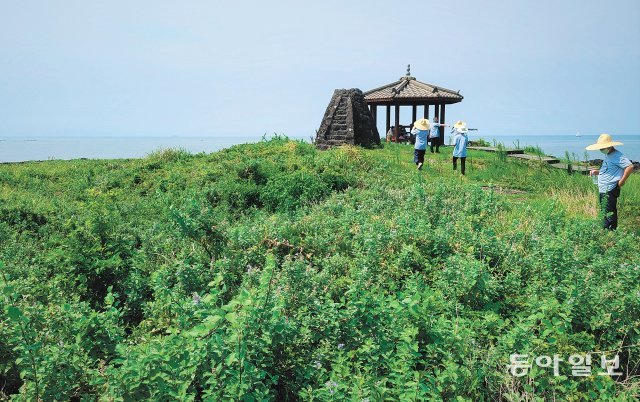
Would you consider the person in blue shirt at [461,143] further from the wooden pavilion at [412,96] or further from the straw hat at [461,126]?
the wooden pavilion at [412,96]

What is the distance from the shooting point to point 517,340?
3.28 meters

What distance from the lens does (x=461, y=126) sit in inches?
508

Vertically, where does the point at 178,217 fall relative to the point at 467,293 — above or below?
above

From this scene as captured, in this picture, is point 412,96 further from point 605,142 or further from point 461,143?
point 605,142

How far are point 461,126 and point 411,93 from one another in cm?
982

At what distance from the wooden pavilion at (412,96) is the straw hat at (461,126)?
8799 mm

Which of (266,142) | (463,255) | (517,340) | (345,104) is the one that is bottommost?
(517,340)

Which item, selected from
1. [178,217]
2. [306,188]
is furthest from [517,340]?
[306,188]

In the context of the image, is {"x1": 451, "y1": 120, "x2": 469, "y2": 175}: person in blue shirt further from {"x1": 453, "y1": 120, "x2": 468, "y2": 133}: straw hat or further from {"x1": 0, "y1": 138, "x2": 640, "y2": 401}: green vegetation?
{"x1": 0, "y1": 138, "x2": 640, "y2": 401}: green vegetation

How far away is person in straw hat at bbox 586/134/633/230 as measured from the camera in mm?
7180

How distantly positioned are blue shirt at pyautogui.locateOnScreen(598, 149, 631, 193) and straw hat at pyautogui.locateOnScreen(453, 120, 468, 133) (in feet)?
17.9

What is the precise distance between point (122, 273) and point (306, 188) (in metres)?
4.47

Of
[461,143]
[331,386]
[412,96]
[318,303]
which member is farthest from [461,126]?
[331,386]

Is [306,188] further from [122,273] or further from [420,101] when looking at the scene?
[420,101]
